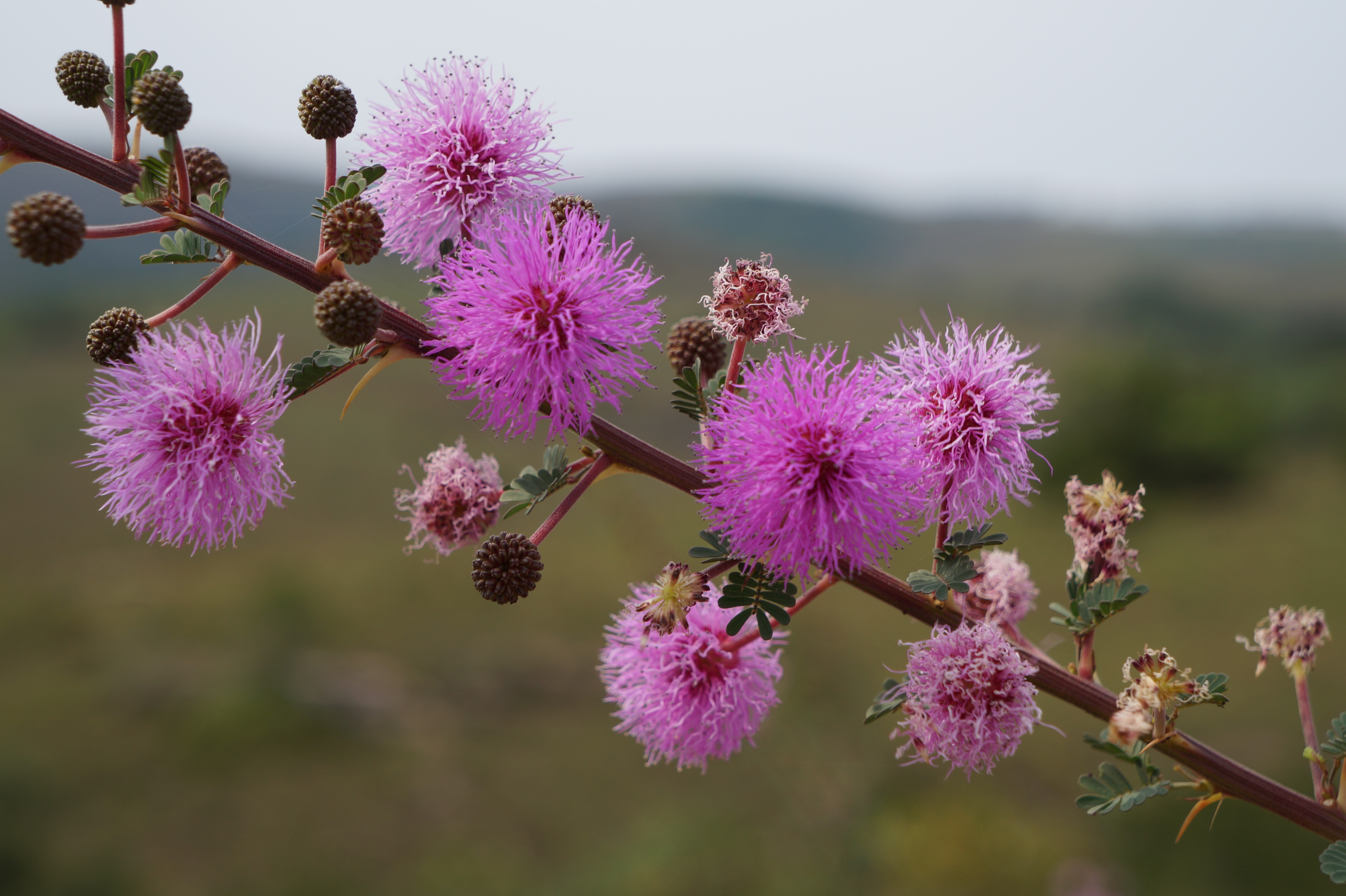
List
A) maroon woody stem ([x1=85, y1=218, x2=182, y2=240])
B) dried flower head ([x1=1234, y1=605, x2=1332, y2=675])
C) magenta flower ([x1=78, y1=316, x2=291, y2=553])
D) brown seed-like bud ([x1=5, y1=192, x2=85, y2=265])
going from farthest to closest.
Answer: dried flower head ([x1=1234, y1=605, x2=1332, y2=675])
magenta flower ([x1=78, y1=316, x2=291, y2=553])
maroon woody stem ([x1=85, y1=218, x2=182, y2=240])
brown seed-like bud ([x1=5, y1=192, x2=85, y2=265])

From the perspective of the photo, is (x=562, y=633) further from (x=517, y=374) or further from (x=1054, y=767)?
(x=517, y=374)

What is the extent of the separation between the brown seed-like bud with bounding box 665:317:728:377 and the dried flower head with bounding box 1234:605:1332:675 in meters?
1.79

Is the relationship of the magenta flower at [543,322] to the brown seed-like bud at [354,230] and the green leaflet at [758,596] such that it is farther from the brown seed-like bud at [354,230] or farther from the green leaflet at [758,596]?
the green leaflet at [758,596]

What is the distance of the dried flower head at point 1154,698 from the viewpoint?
1937 mm

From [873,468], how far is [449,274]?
1.14 metres

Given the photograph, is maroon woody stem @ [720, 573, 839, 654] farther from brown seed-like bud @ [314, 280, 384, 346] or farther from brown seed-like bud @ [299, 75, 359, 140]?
brown seed-like bud @ [299, 75, 359, 140]

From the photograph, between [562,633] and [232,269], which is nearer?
[232,269]

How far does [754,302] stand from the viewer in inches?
85.7

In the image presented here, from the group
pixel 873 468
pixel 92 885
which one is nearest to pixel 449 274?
pixel 873 468

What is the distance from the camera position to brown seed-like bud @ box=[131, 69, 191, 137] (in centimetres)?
182

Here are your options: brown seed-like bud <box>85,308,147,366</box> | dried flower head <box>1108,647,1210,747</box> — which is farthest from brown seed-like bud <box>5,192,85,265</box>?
dried flower head <box>1108,647,1210,747</box>

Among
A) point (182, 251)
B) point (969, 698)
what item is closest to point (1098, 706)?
point (969, 698)

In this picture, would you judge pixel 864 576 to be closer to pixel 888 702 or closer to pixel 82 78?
pixel 888 702

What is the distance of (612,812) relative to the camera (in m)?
17.6
